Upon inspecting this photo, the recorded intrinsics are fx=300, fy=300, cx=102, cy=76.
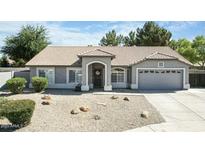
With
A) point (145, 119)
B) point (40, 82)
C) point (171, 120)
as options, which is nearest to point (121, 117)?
point (145, 119)

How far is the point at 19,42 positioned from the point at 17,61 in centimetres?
297

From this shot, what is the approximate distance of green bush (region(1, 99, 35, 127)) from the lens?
39.4ft

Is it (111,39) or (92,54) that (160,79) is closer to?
(92,54)

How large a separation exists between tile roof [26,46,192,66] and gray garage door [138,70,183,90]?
1407 millimetres

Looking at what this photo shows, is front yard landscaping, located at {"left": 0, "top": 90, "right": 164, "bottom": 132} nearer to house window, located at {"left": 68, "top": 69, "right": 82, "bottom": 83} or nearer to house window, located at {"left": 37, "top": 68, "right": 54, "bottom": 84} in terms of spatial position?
house window, located at {"left": 68, "top": 69, "right": 82, "bottom": 83}

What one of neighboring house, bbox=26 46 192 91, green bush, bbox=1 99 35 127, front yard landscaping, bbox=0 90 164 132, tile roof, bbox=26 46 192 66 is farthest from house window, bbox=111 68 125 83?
green bush, bbox=1 99 35 127

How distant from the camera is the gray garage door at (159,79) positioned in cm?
2852

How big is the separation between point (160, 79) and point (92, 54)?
23.5 ft

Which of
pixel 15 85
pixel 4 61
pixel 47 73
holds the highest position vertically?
pixel 4 61

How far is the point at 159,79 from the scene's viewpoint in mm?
28672

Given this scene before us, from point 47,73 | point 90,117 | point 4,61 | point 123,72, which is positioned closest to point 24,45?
point 4,61
